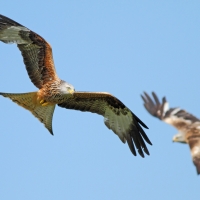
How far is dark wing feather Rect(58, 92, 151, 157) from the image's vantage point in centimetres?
1764

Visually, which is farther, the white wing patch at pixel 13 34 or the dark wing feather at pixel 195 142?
the white wing patch at pixel 13 34

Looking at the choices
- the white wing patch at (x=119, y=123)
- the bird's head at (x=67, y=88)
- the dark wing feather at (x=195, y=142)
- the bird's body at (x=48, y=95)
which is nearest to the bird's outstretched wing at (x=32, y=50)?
the bird's body at (x=48, y=95)

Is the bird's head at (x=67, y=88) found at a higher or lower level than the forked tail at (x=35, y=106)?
higher


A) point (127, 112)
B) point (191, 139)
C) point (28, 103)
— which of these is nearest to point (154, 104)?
point (127, 112)

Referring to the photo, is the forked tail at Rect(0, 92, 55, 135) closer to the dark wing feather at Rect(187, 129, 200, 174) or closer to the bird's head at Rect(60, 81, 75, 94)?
the bird's head at Rect(60, 81, 75, 94)

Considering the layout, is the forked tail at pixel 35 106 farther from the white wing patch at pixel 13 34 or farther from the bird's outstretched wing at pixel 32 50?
the white wing patch at pixel 13 34

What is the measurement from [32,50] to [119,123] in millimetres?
2653

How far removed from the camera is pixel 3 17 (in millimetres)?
17453

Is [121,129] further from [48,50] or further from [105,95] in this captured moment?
[48,50]

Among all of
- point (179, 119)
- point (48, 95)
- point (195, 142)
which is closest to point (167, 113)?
point (179, 119)

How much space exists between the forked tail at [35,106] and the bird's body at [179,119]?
2.22 m

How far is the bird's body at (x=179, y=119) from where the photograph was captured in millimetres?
16448

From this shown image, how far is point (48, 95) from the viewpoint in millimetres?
16922

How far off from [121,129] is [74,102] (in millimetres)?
1324
